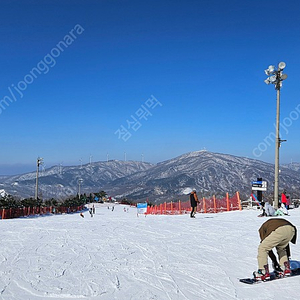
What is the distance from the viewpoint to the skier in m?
5.54

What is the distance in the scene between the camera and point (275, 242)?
5.53 meters

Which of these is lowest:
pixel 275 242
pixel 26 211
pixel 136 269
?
pixel 26 211

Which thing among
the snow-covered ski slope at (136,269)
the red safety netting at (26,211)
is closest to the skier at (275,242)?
the snow-covered ski slope at (136,269)

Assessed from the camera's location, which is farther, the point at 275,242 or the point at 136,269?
the point at 136,269

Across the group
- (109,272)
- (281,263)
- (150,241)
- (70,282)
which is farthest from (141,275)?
(150,241)

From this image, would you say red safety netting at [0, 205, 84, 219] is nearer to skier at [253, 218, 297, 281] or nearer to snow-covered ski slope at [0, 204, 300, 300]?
snow-covered ski slope at [0, 204, 300, 300]

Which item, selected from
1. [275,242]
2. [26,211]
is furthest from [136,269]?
[26,211]

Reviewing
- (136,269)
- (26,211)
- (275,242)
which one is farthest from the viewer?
(26,211)

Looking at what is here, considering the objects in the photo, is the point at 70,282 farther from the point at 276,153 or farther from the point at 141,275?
the point at 276,153

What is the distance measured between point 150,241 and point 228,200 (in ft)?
50.9

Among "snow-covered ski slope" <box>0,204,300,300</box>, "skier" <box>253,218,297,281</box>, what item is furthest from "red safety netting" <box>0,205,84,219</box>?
"skier" <box>253,218,297,281</box>

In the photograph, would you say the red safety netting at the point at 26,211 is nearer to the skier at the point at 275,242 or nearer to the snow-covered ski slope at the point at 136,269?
the snow-covered ski slope at the point at 136,269

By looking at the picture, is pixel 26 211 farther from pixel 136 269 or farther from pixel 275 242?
pixel 275 242

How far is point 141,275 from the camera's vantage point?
6328 millimetres
